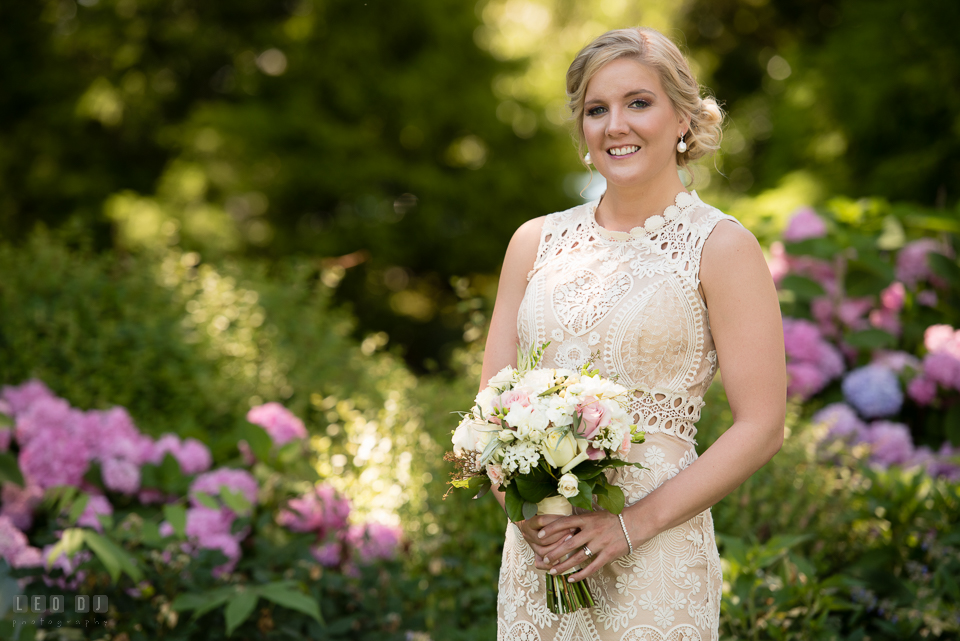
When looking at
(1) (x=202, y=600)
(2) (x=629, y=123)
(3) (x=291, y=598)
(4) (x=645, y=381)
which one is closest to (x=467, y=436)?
(4) (x=645, y=381)

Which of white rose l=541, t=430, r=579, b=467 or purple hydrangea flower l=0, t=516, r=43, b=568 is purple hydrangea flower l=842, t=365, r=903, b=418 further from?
purple hydrangea flower l=0, t=516, r=43, b=568

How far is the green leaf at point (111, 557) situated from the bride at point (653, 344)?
4.40 feet

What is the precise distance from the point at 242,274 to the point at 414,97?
6.94 meters

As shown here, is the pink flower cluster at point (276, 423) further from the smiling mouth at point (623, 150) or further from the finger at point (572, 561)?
the smiling mouth at point (623, 150)

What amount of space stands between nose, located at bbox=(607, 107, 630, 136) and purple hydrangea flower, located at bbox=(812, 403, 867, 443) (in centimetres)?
269

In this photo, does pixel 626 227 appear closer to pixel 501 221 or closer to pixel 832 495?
pixel 832 495

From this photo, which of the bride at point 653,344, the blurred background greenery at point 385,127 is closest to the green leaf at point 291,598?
the bride at point 653,344

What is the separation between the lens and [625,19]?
12.1 metres

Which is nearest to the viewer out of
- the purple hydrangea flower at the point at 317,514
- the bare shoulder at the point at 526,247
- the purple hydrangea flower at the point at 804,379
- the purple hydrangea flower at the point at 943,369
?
the bare shoulder at the point at 526,247

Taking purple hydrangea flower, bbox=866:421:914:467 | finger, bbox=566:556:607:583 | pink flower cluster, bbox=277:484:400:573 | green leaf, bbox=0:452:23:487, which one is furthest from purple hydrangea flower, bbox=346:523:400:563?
purple hydrangea flower, bbox=866:421:914:467

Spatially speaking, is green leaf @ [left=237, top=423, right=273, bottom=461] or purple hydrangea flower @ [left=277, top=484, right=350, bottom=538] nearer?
purple hydrangea flower @ [left=277, top=484, right=350, bottom=538]

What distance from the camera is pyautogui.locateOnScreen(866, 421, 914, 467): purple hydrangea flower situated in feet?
13.5

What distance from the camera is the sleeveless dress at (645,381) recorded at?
6.35 ft

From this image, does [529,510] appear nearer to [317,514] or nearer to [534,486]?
[534,486]
